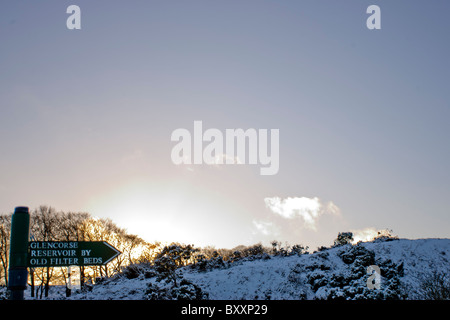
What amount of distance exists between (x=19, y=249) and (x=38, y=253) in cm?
104

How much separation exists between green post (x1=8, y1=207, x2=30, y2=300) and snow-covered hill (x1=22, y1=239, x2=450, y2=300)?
25.3 m

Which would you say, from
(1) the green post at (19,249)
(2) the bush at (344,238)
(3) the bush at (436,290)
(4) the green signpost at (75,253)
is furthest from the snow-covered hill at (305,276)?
(1) the green post at (19,249)

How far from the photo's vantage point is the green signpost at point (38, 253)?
17.7 ft

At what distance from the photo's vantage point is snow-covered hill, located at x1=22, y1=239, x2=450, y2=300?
3091cm

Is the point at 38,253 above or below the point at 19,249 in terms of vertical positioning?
below

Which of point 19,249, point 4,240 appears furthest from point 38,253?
point 4,240

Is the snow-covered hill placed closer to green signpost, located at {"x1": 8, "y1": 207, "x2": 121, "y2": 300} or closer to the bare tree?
the bare tree

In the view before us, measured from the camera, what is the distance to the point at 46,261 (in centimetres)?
656

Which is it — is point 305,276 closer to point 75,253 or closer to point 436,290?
point 436,290

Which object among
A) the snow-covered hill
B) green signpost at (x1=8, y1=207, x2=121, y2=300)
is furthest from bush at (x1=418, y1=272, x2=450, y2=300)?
the snow-covered hill

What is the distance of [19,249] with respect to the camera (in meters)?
5.43

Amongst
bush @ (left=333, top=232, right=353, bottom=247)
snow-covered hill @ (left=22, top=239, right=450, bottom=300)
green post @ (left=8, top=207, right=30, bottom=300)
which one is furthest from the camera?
bush @ (left=333, top=232, right=353, bottom=247)
